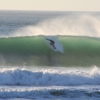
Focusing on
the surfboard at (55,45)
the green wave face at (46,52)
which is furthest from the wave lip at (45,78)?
the surfboard at (55,45)

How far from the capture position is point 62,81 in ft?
51.5

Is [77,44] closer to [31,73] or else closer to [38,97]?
[31,73]

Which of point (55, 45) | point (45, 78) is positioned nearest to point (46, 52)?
point (55, 45)

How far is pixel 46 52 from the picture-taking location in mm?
21344

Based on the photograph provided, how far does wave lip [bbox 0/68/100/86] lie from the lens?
1554 centimetres

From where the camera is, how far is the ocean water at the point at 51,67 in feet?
45.4

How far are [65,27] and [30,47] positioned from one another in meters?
8.10

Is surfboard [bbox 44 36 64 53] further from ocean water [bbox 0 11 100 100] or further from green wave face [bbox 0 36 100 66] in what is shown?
green wave face [bbox 0 36 100 66]

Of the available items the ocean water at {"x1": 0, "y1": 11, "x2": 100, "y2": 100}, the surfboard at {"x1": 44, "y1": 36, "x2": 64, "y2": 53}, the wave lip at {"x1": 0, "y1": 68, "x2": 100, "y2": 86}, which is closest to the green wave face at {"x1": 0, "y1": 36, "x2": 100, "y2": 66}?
the ocean water at {"x1": 0, "y1": 11, "x2": 100, "y2": 100}

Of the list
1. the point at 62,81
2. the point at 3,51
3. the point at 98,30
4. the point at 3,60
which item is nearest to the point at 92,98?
the point at 62,81

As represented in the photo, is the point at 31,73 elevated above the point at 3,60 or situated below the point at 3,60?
below

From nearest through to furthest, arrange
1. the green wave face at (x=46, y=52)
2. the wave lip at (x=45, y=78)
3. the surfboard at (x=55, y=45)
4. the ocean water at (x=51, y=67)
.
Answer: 1. the ocean water at (x=51, y=67)
2. the wave lip at (x=45, y=78)
3. the green wave face at (x=46, y=52)
4. the surfboard at (x=55, y=45)

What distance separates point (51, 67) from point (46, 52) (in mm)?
2014

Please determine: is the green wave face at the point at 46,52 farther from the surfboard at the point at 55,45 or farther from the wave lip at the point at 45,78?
the wave lip at the point at 45,78
